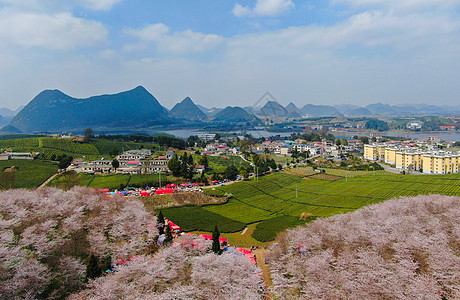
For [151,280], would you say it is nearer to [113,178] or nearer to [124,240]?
[124,240]

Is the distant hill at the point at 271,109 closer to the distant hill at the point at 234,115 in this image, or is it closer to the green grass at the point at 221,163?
the distant hill at the point at 234,115

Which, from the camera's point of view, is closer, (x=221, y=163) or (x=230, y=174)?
(x=230, y=174)

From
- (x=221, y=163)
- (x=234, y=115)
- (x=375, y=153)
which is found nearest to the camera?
(x=221, y=163)

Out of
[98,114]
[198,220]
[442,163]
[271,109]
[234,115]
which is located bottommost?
[198,220]

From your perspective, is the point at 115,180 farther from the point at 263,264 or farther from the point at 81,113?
the point at 81,113

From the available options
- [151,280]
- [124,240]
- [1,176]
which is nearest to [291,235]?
[151,280]

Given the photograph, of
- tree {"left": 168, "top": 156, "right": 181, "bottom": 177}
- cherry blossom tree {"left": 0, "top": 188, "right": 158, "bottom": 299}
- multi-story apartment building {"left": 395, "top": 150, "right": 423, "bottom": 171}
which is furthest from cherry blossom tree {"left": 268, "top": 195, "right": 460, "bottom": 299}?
multi-story apartment building {"left": 395, "top": 150, "right": 423, "bottom": 171}

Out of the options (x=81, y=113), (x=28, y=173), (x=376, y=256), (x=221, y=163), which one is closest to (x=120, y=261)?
(x=376, y=256)

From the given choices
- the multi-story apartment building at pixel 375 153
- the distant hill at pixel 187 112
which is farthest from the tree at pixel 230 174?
the distant hill at pixel 187 112
